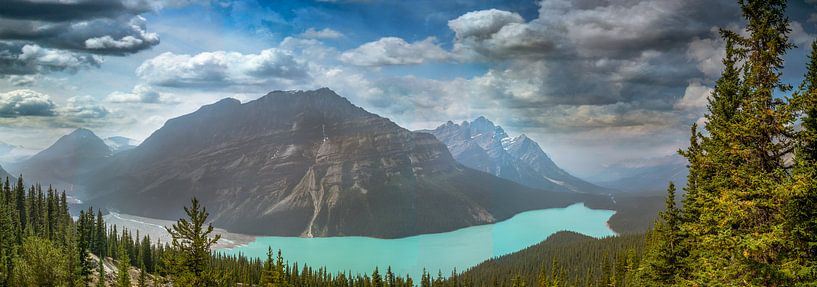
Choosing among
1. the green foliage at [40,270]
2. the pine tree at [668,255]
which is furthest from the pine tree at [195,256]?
the green foliage at [40,270]

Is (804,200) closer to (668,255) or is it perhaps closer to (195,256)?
(668,255)

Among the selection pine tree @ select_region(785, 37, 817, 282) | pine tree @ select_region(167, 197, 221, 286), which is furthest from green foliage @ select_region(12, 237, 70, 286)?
pine tree @ select_region(785, 37, 817, 282)

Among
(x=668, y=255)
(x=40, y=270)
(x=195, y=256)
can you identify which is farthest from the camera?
(x=40, y=270)

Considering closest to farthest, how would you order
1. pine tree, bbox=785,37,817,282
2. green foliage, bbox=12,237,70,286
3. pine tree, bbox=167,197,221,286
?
pine tree, bbox=785,37,817,282 → pine tree, bbox=167,197,221,286 → green foliage, bbox=12,237,70,286

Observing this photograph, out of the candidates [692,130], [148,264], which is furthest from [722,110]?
[148,264]

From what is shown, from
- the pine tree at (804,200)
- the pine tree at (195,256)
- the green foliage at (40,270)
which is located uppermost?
the pine tree at (804,200)

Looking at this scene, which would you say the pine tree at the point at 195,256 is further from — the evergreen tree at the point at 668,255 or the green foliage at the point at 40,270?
the green foliage at the point at 40,270

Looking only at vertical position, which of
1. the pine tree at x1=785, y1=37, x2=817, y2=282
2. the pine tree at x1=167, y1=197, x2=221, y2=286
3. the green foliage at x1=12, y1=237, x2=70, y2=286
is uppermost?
the pine tree at x1=785, y1=37, x2=817, y2=282

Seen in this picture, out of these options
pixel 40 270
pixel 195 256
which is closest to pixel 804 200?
pixel 195 256

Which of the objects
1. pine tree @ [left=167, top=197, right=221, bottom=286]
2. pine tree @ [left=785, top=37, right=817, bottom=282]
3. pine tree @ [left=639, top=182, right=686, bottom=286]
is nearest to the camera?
pine tree @ [left=785, top=37, right=817, bottom=282]

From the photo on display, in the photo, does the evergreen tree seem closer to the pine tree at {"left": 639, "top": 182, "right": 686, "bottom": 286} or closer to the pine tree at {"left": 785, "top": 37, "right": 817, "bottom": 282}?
the pine tree at {"left": 639, "top": 182, "right": 686, "bottom": 286}

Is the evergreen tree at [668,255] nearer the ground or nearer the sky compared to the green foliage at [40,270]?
nearer the sky

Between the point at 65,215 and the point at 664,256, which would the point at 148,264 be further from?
the point at 664,256
